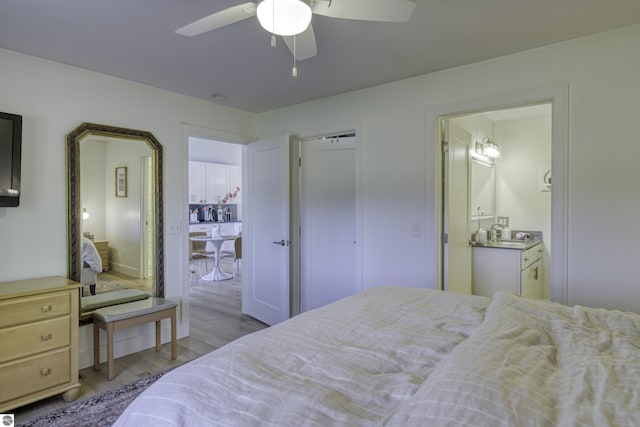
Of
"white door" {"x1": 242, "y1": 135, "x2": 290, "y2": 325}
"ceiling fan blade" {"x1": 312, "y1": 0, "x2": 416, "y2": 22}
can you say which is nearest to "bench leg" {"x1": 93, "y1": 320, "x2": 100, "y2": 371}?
"white door" {"x1": 242, "y1": 135, "x2": 290, "y2": 325}

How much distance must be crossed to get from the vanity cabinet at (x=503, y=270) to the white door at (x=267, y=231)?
6.74ft

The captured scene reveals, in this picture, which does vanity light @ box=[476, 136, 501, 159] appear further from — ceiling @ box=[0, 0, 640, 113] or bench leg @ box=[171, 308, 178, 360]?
bench leg @ box=[171, 308, 178, 360]

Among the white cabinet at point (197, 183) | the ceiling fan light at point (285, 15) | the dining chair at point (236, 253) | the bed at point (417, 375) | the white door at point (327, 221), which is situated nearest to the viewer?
the bed at point (417, 375)

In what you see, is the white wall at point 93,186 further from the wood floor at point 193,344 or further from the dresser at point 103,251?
the wood floor at point 193,344

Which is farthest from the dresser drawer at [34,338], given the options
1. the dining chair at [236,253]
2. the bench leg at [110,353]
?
the dining chair at [236,253]

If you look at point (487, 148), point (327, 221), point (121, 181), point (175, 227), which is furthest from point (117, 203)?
point (487, 148)

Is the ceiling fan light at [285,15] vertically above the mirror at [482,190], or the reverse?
the ceiling fan light at [285,15]

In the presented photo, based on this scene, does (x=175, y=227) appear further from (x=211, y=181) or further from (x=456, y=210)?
(x=211, y=181)

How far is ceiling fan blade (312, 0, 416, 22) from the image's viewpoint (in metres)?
1.47

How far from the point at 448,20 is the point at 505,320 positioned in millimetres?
1685

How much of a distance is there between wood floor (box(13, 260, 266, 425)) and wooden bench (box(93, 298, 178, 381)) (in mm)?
98

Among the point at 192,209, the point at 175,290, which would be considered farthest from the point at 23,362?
the point at 192,209

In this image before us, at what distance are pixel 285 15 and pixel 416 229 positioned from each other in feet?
6.70

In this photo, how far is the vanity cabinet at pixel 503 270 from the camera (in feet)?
11.7
